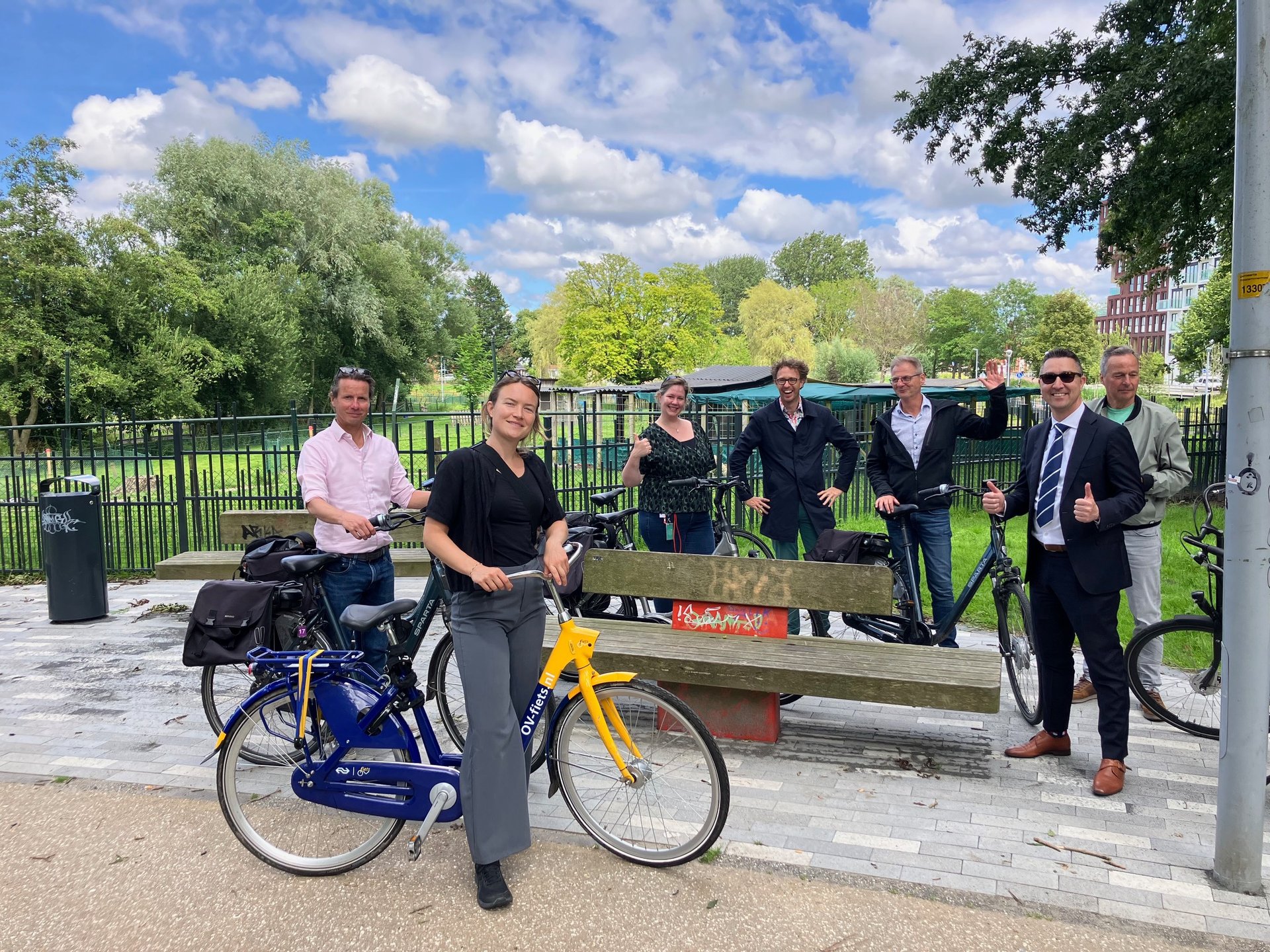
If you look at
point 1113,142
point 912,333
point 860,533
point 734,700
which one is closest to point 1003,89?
point 1113,142

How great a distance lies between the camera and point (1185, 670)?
4734 millimetres

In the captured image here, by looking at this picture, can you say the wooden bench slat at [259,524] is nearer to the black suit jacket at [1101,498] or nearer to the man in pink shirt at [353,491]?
the man in pink shirt at [353,491]

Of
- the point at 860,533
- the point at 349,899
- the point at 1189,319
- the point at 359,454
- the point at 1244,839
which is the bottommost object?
the point at 349,899

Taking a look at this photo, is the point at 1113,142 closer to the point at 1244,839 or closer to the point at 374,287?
the point at 1244,839

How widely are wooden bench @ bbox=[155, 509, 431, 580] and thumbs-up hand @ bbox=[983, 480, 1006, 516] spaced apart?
390 cm

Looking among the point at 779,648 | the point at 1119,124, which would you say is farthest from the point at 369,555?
the point at 1119,124

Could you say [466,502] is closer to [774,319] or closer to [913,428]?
[913,428]

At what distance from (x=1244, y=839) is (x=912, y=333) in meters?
75.1

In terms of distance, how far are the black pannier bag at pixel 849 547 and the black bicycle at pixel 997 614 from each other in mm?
33

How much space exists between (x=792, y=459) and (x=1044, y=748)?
2.28 meters

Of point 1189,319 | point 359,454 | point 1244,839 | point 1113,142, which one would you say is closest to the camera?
point 1244,839

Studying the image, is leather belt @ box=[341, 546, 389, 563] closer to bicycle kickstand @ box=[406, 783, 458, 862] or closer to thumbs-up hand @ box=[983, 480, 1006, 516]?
bicycle kickstand @ box=[406, 783, 458, 862]

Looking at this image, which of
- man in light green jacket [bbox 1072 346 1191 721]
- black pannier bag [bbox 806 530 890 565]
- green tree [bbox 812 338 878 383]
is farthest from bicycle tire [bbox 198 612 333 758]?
green tree [bbox 812 338 878 383]

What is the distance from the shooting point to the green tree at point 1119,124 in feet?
38.8
